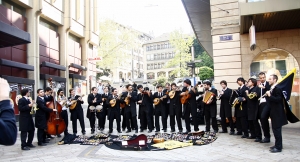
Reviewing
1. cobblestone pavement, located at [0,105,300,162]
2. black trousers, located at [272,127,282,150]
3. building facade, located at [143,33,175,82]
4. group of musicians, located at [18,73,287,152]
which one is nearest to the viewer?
cobblestone pavement, located at [0,105,300,162]

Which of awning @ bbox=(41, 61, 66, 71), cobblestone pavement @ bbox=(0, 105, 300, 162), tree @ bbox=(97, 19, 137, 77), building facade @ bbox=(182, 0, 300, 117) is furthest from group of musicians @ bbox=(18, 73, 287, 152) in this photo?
tree @ bbox=(97, 19, 137, 77)

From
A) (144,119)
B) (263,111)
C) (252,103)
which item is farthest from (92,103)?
(263,111)

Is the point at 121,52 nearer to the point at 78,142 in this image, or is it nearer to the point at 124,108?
the point at 124,108

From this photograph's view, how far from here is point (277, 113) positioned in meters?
6.82

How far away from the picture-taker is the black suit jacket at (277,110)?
6.73 metres

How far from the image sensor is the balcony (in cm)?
914

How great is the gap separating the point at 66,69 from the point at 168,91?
13.2m

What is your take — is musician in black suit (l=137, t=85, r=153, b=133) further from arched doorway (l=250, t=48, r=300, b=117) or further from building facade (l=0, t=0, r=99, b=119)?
arched doorway (l=250, t=48, r=300, b=117)

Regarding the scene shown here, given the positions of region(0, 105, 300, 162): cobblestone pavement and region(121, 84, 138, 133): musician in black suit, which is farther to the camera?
region(121, 84, 138, 133): musician in black suit

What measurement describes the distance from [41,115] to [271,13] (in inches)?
361

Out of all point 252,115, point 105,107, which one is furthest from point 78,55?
point 252,115

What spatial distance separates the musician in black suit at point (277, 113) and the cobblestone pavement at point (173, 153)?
269mm

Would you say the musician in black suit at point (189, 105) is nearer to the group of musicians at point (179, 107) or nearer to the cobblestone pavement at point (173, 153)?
the group of musicians at point (179, 107)

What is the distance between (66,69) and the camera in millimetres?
21109
